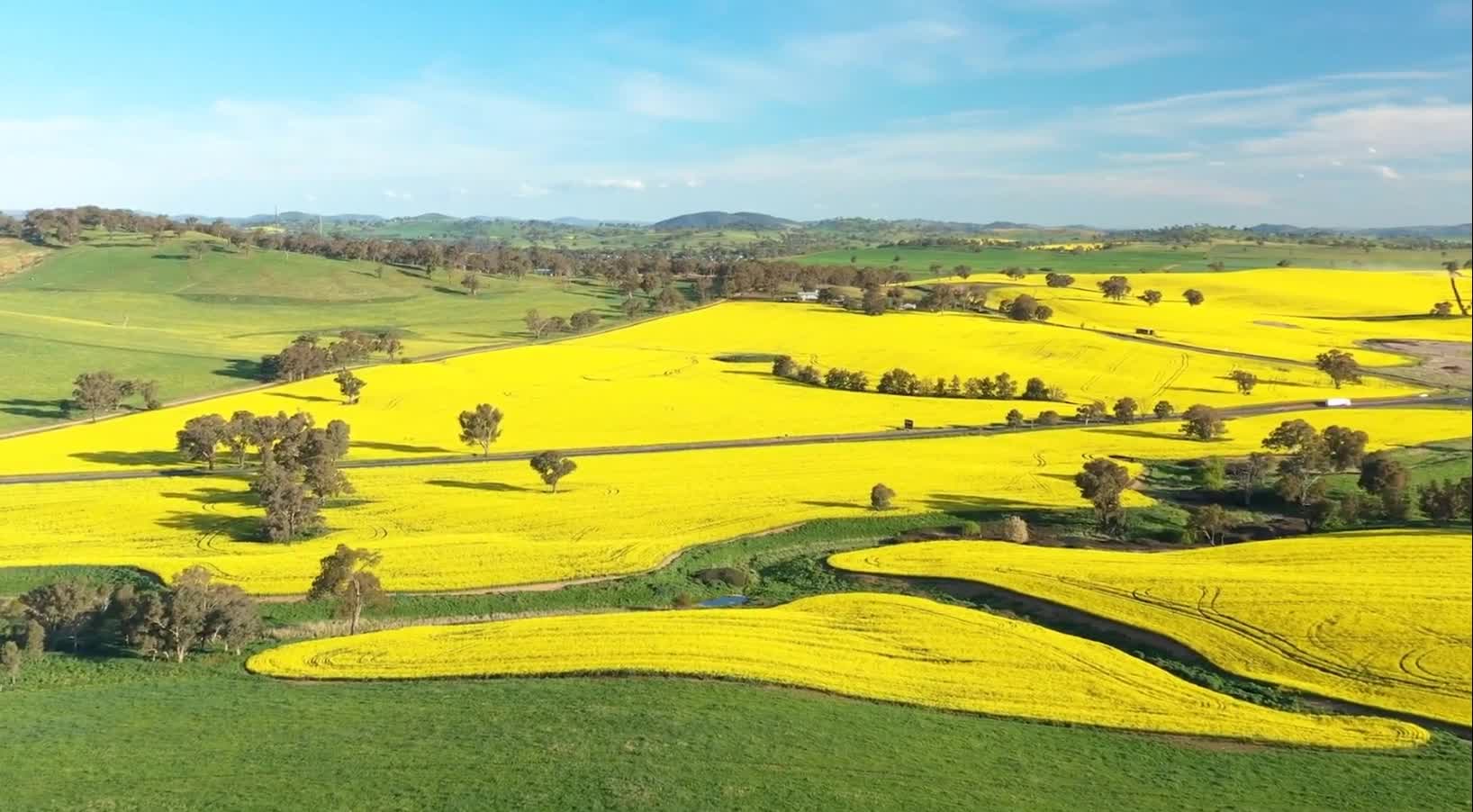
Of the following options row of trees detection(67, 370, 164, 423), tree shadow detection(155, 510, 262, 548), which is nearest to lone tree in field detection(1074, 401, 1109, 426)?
tree shadow detection(155, 510, 262, 548)

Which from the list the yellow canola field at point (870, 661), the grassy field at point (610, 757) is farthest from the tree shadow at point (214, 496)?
the grassy field at point (610, 757)

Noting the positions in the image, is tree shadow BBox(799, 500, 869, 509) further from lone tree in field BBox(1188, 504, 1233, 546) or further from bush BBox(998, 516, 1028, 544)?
lone tree in field BBox(1188, 504, 1233, 546)

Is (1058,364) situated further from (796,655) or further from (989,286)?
(796,655)

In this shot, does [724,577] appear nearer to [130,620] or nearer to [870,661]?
[870,661]

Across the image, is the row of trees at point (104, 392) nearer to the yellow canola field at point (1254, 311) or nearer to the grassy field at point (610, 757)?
the grassy field at point (610, 757)

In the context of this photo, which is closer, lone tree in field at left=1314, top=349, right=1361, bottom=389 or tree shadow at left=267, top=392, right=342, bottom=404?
lone tree in field at left=1314, top=349, right=1361, bottom=389

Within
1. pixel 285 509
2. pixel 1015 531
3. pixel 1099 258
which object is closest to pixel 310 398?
pixel 285 509
